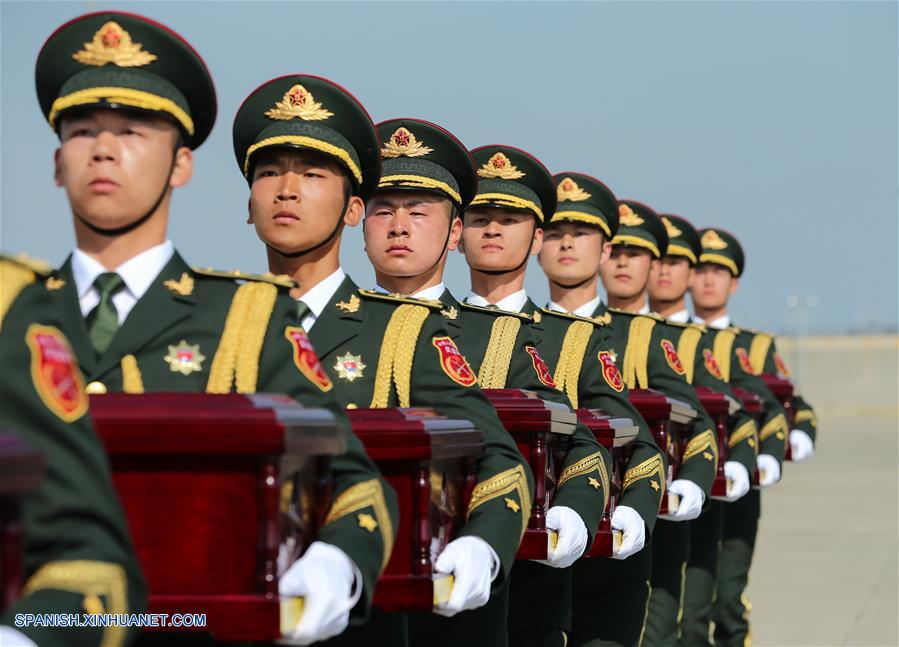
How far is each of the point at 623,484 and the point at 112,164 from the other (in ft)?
12.0

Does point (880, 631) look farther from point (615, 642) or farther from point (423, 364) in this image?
point (423, 364)

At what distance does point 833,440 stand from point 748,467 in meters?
18.3

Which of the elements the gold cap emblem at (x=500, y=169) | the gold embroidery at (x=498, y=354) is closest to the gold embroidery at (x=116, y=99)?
the gold embroidery at (x=498, y=354)

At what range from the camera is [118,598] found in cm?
244

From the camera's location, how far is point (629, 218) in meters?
8.98

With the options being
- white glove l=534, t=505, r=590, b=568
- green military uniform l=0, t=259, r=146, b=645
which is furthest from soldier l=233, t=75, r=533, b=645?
green military uniform l=0, t=259, r=146, b=645

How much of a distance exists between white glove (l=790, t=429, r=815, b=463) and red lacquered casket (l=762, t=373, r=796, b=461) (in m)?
0.05

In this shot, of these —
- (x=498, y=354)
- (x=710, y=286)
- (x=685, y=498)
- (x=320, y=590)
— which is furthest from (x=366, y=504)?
(x=710, y=286)

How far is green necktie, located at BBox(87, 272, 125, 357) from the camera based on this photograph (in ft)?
10.4

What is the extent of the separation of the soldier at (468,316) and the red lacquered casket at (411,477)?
3.55 feet

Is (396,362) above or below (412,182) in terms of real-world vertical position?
below

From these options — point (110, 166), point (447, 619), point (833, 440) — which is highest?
point (110, 166)

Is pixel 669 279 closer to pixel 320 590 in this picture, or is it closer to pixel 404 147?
pixel 404 147

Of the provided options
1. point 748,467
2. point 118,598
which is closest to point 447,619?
point 118,598
